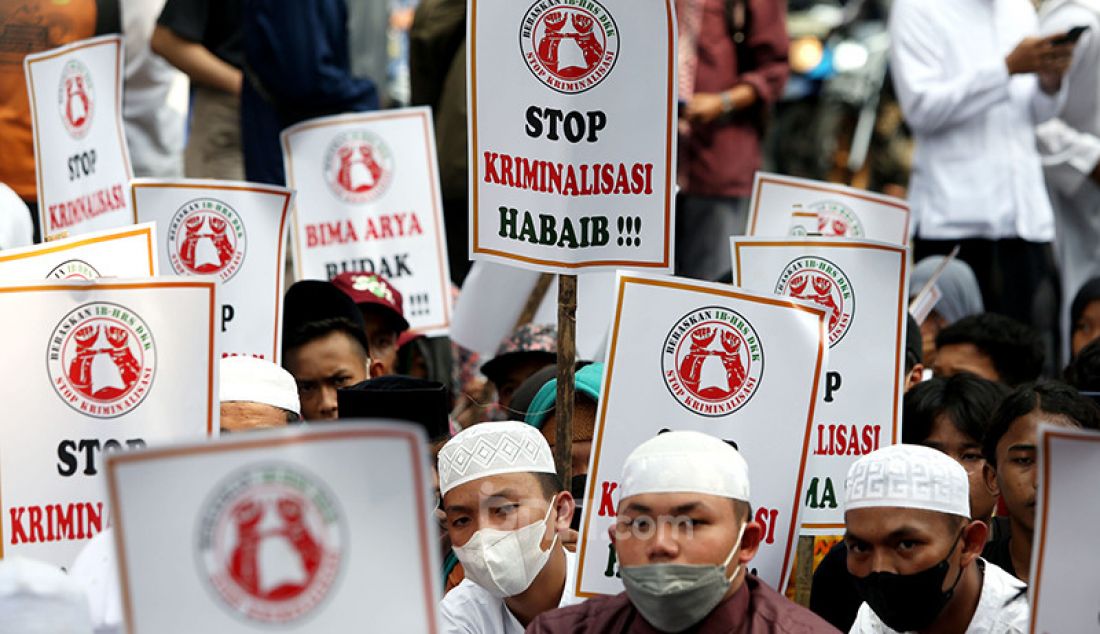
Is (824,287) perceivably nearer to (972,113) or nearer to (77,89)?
(77,89)

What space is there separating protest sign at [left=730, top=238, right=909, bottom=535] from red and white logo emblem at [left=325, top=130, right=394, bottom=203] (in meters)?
2.39

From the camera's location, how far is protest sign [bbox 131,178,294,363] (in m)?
7.00

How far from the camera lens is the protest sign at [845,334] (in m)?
6.07

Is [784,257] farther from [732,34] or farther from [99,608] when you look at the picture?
[732,34]

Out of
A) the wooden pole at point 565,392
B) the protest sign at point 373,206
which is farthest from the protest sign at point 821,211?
the wooden pole at point 565,392

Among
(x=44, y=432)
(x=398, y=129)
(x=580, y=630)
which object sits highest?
(x=398, y=129)

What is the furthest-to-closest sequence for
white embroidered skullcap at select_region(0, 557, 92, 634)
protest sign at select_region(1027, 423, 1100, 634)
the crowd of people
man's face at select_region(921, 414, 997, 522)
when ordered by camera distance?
1. man's face at select_region(921, 414, 997, 522)
2. the crowd of people
3. protest sign at select_region(1027, 423, 1100, 634)
4. white embroidered skullcap at select_region(0, 557, 92, 634)

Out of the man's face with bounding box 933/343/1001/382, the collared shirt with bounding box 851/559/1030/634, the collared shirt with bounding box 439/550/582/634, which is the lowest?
the collared shirt with bounding box 439/550/582/634

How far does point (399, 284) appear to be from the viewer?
830 cm

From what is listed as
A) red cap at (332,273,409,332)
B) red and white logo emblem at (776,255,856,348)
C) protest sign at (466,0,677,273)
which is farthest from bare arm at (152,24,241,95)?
red and white logo emblem at (776,255,856,348)

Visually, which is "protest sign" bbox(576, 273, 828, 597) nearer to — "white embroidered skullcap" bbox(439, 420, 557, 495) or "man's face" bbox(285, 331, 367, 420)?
"white embroidered skullcap" bbox(439, 420, 557, 495)

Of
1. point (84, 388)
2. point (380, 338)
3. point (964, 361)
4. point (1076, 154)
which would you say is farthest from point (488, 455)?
point (1076, 154)

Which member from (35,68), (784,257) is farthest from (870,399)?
(35,68)

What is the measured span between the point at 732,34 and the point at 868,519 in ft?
18.7
